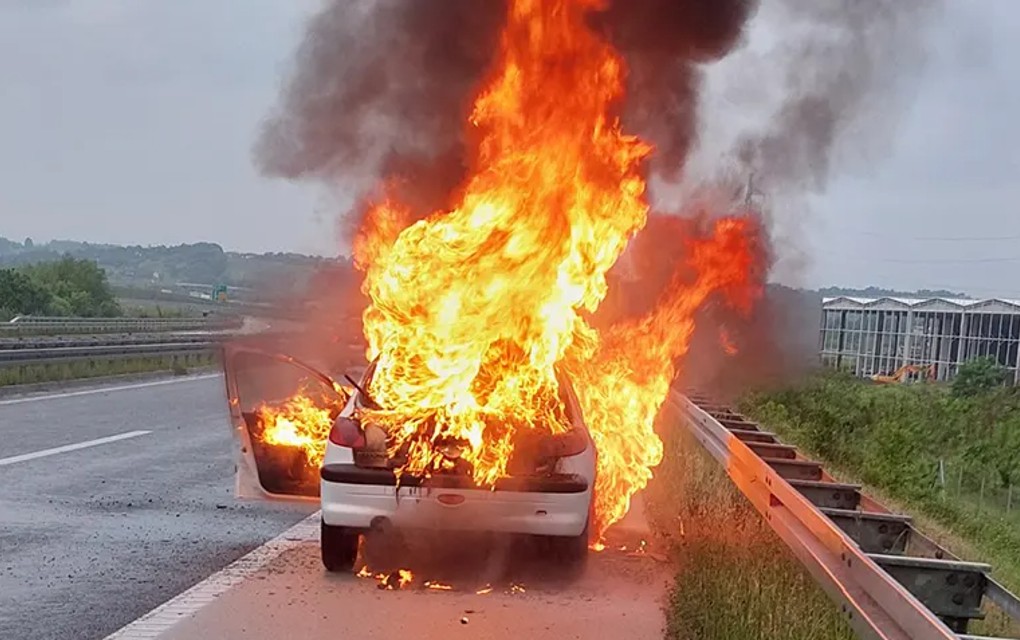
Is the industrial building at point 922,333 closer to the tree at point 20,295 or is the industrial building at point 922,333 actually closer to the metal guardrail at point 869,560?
the tree at point 20,295

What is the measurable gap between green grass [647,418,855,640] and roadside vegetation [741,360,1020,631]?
Answer: 329 centimetres

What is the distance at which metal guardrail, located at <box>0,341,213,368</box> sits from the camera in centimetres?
2208

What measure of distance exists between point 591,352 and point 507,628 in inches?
157

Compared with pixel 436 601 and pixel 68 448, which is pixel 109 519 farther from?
pixel 68 448

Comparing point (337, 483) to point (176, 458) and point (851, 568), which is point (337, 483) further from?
point (176, 458)

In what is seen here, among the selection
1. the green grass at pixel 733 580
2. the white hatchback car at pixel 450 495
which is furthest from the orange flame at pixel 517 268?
the green grass at pixel 733 580

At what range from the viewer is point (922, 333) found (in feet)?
152

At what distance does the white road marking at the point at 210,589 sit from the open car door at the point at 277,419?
468 mm

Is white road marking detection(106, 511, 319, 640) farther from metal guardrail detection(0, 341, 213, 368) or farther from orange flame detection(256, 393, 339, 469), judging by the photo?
metal guardrail detection(0, 341, 213, 368)

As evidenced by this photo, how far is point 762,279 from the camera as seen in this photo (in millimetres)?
14836

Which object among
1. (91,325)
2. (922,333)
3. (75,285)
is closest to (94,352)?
(91,325)

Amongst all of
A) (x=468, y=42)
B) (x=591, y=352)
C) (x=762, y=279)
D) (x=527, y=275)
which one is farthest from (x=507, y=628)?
(x=762, y=279)

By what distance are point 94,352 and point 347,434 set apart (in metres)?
Answer: 19.4

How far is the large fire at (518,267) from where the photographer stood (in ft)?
25.9
